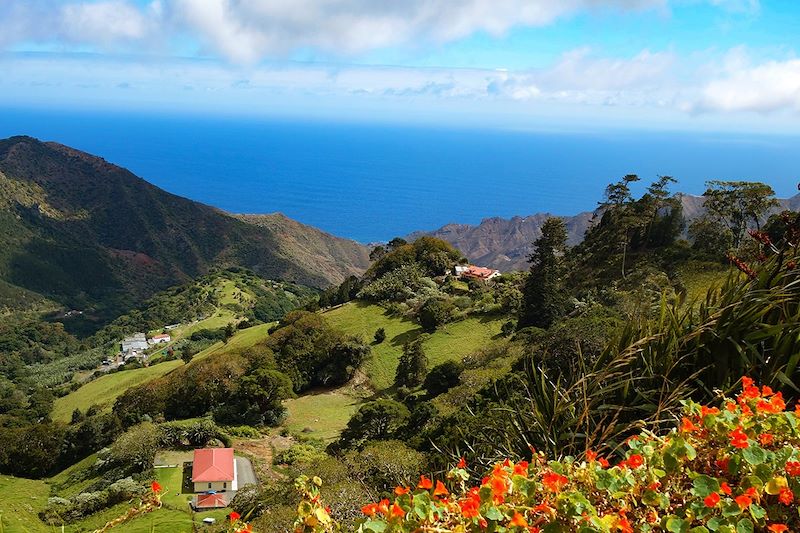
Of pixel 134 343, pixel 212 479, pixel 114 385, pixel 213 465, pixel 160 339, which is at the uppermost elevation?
pixel 213 465

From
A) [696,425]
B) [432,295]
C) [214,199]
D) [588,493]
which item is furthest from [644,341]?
[214,199]


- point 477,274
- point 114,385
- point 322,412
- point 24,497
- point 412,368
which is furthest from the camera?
point 114,385

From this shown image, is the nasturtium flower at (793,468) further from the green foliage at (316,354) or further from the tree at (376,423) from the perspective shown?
the green foliage at (316,354)

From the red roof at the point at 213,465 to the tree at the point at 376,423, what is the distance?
3.53 metres

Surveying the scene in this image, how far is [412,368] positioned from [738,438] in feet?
71.4

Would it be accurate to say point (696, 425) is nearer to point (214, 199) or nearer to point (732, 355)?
point (732, 355)

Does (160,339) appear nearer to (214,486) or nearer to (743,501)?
(214,486)

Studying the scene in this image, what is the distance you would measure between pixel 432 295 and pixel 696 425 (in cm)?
2889

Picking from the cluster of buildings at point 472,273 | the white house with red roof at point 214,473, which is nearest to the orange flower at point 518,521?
the white house with red roof at point 214,473

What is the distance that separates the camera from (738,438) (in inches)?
61.2

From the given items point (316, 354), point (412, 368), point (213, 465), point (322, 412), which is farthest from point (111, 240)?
point (213, 465)

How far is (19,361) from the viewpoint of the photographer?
59906mm

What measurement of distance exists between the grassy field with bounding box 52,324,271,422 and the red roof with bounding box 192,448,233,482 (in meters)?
15.5

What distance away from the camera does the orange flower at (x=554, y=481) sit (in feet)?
5.06
